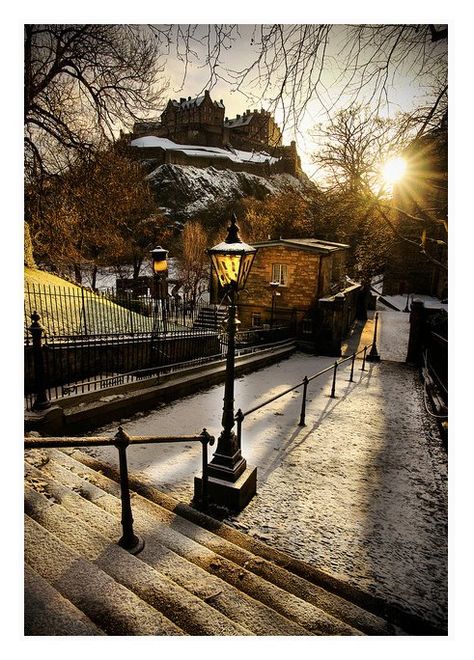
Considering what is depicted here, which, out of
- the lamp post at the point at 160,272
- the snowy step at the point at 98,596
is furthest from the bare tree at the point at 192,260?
the snowy step at the point at 98,596

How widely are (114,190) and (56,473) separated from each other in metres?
5.81

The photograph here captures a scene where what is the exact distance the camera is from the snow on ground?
2562 millimetres

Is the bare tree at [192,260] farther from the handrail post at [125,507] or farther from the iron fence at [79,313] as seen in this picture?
the handrail post at [125,507]

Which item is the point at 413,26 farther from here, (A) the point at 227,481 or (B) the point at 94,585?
(B) the point at 94,585

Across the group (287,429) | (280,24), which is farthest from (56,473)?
(280,24)

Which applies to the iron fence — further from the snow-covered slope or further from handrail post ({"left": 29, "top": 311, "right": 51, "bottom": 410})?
the snow-covered slope

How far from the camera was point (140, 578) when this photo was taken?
1.88 meters

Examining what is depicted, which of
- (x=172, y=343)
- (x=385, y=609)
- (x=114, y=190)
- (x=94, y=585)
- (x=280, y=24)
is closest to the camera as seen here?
(x=94, y=585)

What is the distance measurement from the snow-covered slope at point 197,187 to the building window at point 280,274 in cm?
2446

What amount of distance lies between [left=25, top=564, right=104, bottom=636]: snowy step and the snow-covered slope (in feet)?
129

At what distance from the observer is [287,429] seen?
5.12 meters

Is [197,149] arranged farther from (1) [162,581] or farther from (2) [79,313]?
(1) [162,581]

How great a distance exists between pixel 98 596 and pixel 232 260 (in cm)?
233

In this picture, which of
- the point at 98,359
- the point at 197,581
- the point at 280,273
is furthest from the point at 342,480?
the point at 280,273
